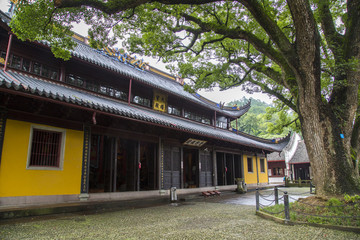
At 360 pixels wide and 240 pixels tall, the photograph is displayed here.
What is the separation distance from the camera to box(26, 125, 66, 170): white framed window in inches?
279

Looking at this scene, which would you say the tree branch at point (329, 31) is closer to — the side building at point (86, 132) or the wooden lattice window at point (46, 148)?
the side building at point (86, 132)

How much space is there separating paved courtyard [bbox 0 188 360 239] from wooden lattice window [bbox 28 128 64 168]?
2053 millimetres

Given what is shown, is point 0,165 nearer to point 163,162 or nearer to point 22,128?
point 22,128

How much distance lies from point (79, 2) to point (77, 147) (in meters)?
4.56

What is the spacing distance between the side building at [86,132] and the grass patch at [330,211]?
5.34 metres

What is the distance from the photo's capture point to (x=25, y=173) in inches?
266

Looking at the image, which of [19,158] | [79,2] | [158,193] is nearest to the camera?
[79,2]

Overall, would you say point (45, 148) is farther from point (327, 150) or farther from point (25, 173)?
point (327, 150)

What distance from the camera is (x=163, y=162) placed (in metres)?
10.9

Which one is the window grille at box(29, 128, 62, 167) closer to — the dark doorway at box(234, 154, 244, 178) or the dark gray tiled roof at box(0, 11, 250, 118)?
the dark gray tiled roof at box(0, 11, 250, 118)

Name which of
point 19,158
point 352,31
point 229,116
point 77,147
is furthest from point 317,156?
point 229,116

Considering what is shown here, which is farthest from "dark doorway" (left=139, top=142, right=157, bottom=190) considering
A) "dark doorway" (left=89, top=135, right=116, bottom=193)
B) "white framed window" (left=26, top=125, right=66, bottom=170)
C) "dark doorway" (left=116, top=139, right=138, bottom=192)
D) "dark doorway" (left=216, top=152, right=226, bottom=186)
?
"dark doorway" (left=216, top=152, right=226, bottom=186)

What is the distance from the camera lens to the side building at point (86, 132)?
21.8 ft

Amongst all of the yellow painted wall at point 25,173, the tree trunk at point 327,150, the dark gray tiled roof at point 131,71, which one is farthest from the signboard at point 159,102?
the tree trunk at point 327,150
